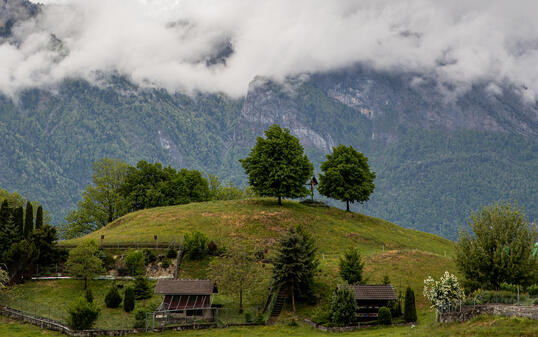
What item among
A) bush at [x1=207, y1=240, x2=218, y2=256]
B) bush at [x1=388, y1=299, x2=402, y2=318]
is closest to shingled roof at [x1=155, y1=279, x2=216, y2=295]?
bush at [x1=207, y1=240, x2=218, y2=256]

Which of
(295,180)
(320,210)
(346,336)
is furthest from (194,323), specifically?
(320,210)

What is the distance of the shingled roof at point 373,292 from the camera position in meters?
61.1

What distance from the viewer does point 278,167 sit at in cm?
10088

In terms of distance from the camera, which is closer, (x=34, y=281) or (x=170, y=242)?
(x=34, y=281)

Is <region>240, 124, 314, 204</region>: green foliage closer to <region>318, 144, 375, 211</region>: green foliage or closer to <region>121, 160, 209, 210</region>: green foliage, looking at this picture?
<region>318, 144, 375, 211</region>: green foliage

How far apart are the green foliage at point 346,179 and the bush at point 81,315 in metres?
62.0

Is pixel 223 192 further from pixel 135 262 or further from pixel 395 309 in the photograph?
pixel 395 309

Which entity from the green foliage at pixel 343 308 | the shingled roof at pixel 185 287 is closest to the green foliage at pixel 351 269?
the green foliage at pixel 343 308

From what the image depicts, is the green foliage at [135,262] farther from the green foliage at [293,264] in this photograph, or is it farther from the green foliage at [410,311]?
the green foliage at [410,311]

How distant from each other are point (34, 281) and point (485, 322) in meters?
58.0

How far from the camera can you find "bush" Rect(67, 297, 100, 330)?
55.9m

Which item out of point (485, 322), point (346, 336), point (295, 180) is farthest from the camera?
point (295, 180)

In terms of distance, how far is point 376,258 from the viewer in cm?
8144

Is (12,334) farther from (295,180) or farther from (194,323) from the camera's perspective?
(295,180)
